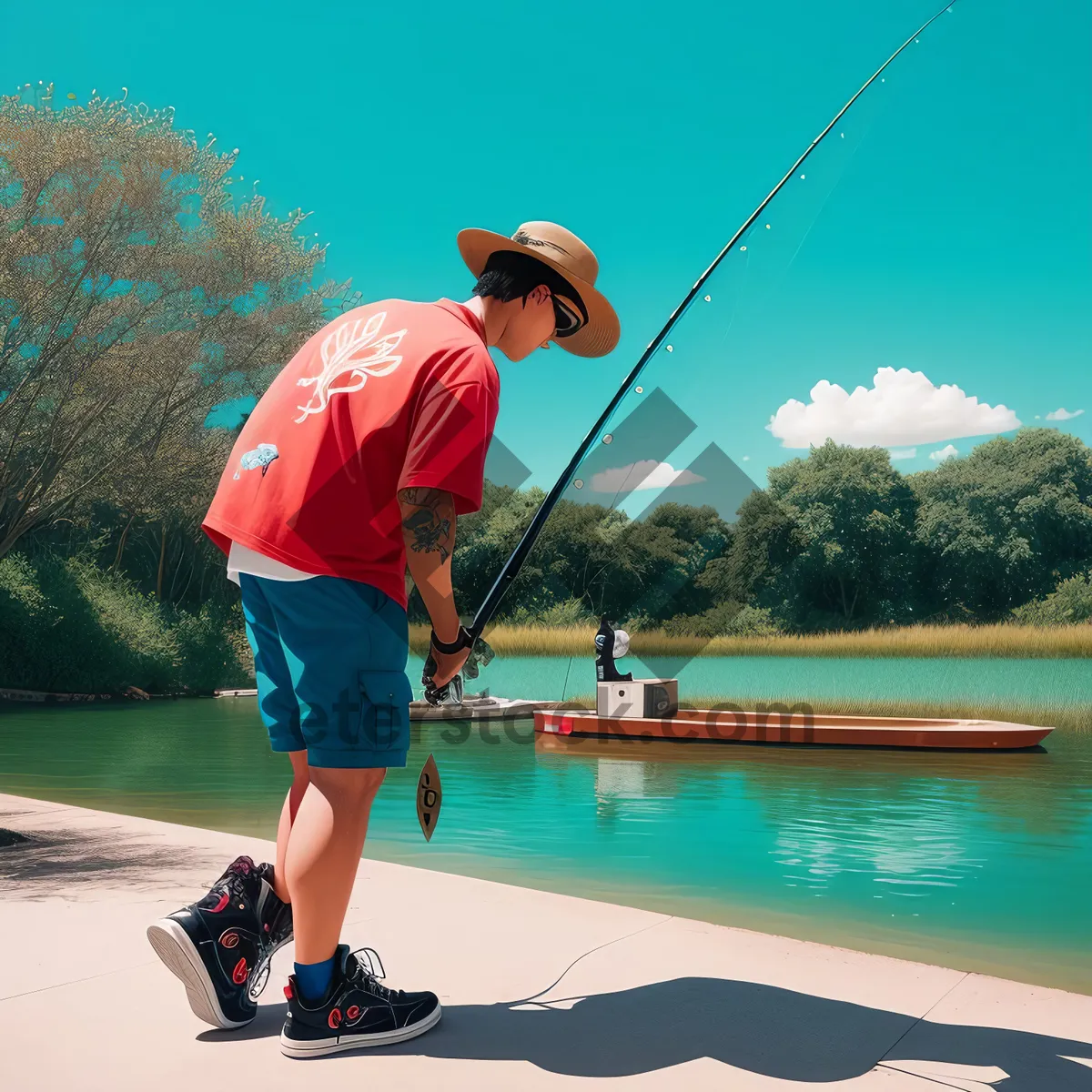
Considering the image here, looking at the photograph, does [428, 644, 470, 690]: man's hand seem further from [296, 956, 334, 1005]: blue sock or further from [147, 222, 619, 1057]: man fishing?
[296, 956, 334, 1005]: blue sock

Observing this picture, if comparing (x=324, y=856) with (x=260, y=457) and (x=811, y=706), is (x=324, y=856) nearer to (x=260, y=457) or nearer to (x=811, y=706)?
(x=260, y=457)

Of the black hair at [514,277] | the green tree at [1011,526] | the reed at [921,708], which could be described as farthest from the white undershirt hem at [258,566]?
the green tree at [1011,526]

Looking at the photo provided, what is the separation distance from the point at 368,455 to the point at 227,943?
1124mm

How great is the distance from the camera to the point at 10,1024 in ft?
7.47

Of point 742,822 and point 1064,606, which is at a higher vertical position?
point 1064,606

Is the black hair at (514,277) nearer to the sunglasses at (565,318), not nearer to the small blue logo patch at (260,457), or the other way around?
the sunglasses at (565,318)

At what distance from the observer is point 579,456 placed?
9.28ft

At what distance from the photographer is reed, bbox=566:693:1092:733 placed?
62.5 ft

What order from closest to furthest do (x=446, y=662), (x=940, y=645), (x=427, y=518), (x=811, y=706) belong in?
1. (x=427, y=518)
2. (x=446, y=662)
3. (x=811, y=706)
4. (x=940, y=645)

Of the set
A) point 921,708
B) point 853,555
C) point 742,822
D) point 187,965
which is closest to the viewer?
point 187,965

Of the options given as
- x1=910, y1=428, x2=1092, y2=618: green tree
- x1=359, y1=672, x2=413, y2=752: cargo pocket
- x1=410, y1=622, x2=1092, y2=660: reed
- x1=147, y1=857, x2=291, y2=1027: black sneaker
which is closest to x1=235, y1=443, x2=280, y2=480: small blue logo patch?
x1=359, y1=672, x2=413, y2=752: cargo pocket

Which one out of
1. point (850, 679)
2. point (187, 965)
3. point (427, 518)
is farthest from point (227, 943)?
point (850, 679)

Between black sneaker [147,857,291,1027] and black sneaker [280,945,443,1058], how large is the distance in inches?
5.3

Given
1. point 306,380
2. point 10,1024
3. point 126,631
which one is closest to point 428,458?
point 306,380
